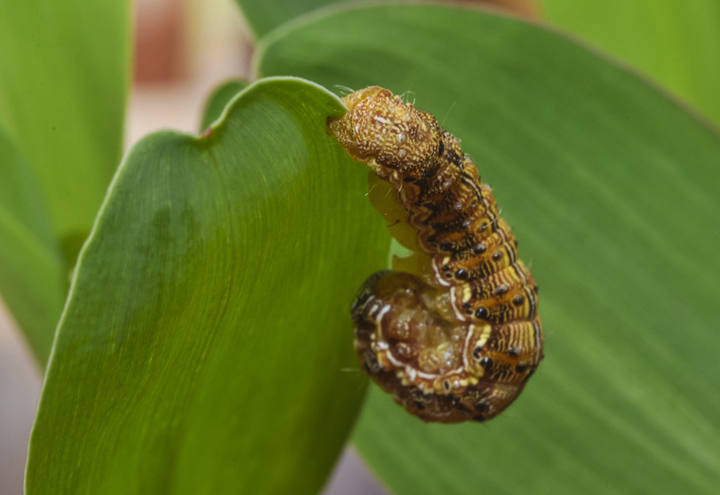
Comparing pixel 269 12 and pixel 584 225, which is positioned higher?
pixel 269 12

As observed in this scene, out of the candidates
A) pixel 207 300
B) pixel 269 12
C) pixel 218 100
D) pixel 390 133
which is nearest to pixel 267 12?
pixel 269 12

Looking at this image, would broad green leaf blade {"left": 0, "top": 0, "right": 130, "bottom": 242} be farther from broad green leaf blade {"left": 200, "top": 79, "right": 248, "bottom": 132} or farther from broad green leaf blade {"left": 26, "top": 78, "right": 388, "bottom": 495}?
broad green leaf blade {"left": 26, "top": 78, "right": 388, "bottom": 495}

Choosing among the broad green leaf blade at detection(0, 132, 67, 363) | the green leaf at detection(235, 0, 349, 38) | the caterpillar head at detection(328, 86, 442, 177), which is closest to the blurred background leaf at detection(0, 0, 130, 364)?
the broad green leaf blade at detection(0, 132, 67, 363)

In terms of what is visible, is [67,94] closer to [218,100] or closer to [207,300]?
[218,100]

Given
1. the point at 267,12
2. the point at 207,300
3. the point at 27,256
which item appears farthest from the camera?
the point at 267,12

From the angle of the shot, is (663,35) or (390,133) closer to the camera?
(390,133)

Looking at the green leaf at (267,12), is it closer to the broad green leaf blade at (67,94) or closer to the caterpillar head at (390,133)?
the broad green leaf blade at (67,94)
